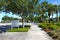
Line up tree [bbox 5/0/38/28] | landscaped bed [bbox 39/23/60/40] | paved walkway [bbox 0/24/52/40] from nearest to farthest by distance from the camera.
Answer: landscaped bed [bbox 39/23/60/40], paved walkway [bbox 0/24/52/40], tree [bbox 5/0/38/28]

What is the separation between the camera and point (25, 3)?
33.2 meters

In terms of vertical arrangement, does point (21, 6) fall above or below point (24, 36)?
above

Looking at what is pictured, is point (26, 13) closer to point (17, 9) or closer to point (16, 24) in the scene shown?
point (17, 9)

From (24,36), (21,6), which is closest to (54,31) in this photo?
(24,36)

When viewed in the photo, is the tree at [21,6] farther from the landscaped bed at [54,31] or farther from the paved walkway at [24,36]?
the paved walkway at [24,36]

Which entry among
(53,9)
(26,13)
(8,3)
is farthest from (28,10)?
(53,9)

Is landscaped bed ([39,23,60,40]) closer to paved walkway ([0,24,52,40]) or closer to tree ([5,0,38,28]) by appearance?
paved walkway ([0,24,52,40])

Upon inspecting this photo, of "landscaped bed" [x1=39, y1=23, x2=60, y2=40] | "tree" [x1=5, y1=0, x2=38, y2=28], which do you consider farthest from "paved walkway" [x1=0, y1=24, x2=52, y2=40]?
"tree" [x1=5, y1=0, x2=38, y2=28]

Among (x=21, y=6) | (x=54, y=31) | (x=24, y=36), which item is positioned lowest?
(x=24, y=36)

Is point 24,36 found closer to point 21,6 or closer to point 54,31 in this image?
point 54,31

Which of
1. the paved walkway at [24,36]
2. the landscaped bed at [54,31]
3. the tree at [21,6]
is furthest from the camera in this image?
the tree at [21,6]

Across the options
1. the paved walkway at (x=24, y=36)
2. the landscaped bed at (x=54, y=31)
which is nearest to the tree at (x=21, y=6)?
the landscaped bed at (x=54, y=31)

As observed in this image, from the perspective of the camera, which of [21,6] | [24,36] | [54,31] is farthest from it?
[21,6]

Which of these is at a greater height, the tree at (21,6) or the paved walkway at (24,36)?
the tree at (21,6)
